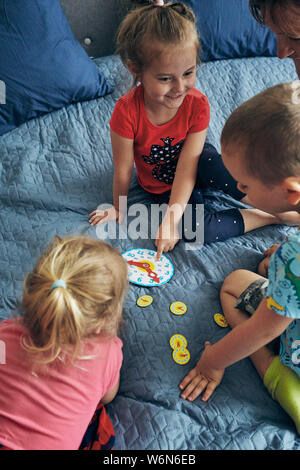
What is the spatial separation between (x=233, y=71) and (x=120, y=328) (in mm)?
1300

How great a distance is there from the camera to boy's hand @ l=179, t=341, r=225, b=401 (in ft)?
3.07

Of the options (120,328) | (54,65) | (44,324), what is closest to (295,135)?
(44,324)

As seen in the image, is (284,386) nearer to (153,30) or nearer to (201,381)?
(201,381)

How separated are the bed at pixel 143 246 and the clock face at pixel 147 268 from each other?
0.9 inches

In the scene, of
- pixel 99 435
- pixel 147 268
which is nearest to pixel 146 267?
pixel 147 268

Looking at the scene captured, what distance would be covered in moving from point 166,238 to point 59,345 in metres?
0.60

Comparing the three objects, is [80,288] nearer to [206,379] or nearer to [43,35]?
[206,379]

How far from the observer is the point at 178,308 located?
1104mm

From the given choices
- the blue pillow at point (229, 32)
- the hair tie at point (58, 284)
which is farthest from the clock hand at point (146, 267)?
the blue pillow at point (229, 32)

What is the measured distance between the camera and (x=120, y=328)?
41.5 inches

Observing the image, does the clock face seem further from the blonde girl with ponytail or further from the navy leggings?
the blonde girl with ponytail

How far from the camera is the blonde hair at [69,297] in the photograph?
2.26 ft

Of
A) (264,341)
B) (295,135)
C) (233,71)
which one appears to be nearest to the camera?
(295,135)

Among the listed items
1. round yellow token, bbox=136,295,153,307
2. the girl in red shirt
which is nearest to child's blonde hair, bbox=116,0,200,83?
the girl in red shirt
